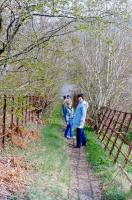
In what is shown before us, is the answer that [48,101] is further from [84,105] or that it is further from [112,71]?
[84,105]

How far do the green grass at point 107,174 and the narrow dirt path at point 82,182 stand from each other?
16 centimetres

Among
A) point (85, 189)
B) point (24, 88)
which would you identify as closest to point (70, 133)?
point (24, 88)

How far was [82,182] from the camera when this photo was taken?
37.4 feet

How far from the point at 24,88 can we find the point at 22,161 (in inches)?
85.0

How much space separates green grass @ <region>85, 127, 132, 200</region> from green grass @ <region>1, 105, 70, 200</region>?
0.77 meters

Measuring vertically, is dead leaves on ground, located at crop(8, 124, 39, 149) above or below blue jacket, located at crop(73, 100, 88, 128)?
below

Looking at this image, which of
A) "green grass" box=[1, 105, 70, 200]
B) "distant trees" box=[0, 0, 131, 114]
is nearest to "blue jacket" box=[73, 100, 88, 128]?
"green grass" box=[1, 105, 70, 200]

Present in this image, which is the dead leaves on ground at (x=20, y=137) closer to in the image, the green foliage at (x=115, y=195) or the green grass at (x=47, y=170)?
the green grass at (x=47, y=170)

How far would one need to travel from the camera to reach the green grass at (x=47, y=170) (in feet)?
29.9

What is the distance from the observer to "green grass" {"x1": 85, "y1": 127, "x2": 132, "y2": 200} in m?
9.73

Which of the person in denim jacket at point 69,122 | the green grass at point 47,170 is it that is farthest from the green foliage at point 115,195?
the person in denim jacket at point 69,122

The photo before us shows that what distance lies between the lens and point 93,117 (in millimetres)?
25781

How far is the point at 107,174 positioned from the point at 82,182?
807 mm

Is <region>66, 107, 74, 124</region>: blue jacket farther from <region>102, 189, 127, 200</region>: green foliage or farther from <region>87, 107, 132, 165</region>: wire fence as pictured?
<region>102, 189, 127, 200</region>: green foliage
